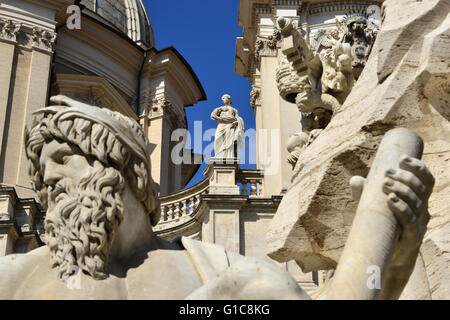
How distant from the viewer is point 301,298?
2180mm

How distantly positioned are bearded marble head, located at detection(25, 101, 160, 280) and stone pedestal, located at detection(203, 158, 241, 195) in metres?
13.7

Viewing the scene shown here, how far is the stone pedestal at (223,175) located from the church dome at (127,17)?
622 inches

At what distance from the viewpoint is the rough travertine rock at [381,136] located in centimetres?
350

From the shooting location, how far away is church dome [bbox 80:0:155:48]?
105ft

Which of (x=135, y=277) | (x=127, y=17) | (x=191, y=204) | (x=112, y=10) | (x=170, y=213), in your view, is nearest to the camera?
(x=135, y=277)

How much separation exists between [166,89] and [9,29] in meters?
7.37

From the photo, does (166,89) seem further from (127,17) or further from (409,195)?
(409,195)

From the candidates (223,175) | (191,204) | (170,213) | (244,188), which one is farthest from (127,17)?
(223,175)

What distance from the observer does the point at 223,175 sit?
17016mm

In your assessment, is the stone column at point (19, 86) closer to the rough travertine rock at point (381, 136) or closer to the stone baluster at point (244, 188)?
the stone baluster at point (244, 188)

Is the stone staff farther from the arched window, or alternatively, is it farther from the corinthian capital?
the arched window

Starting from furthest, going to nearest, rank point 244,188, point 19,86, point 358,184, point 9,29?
point 9,29 → point 19,86 → point 244,188 → point 358,184

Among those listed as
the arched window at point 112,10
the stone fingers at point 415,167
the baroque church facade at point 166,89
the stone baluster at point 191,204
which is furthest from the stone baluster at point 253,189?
the arched window at point 112,10

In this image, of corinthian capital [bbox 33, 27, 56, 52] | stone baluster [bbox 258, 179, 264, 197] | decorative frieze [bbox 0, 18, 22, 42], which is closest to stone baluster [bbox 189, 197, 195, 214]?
stone baluster [bbox 258, 179, 264, 197]
